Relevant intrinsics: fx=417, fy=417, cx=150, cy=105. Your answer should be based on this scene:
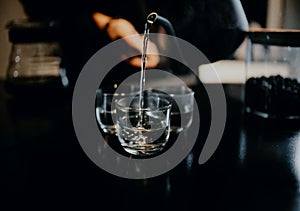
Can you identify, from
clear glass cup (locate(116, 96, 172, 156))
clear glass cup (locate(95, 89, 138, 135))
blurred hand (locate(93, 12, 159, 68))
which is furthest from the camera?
blurred hand (locate(93, 12, 159, 68))

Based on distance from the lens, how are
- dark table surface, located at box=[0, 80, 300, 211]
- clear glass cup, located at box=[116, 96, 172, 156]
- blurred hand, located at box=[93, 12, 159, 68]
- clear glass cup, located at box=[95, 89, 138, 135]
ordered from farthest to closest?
blurred hand, located at box=[93, 12, 159, 68]
clear glass cup, located at box=[95, 89, 138, 135]
clear glass cup, located at box=[116, 96, 172, 156]
dark table surface, located at box=[0, 80, 300, 211]

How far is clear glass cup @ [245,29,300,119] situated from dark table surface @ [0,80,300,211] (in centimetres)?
4

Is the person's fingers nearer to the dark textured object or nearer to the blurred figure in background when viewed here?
the blurred figure in background

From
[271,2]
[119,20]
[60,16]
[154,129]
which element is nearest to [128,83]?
[119,20]

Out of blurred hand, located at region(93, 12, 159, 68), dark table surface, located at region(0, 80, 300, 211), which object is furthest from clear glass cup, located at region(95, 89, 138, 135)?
blurred hand, located at region(93, 12, 159, 68)

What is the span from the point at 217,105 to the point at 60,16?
1.61ft

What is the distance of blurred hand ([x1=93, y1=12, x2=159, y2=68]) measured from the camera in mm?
886

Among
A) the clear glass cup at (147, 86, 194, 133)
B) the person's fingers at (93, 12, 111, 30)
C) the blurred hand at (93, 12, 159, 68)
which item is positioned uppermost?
the person's fingers at (93, 12, 111, 30)

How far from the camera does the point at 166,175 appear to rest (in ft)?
1.81

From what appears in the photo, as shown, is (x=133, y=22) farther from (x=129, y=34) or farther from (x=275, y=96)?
(x=275, y=96)

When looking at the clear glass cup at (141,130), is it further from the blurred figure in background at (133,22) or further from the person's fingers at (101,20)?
the person's fingers at (101,20)

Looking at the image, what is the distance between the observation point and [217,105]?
897 millimetres

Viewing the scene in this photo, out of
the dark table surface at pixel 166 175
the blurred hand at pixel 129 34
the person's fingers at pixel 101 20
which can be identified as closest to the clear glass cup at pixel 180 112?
the dark table surface at pixel 166 175

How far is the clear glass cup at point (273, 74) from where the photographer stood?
0.77m
